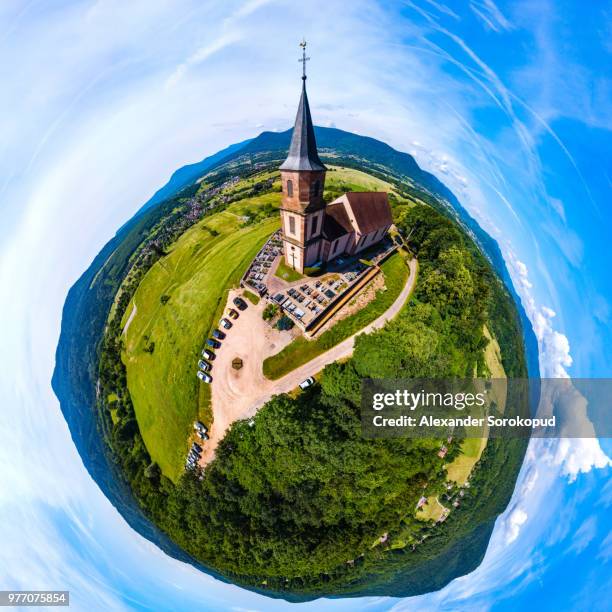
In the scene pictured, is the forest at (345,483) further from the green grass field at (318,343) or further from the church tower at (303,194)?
the church tower at (303,194)

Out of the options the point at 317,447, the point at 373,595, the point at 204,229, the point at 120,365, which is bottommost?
the point at 373,595

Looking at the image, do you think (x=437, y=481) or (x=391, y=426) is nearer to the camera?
(x=391, y=426)

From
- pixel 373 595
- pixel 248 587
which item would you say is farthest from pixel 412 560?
pixel 248 587

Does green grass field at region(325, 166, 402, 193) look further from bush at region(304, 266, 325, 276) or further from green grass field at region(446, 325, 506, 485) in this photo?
green grass field at region(446, 325, 506, 485)

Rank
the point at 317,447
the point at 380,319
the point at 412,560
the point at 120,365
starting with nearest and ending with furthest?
the point at 317,447
the point at 380,319
the point at 412,560
the point at 120,365

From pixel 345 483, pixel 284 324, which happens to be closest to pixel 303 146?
pixel 284 324

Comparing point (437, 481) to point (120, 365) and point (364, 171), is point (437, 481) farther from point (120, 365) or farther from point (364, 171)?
point (364, 171)

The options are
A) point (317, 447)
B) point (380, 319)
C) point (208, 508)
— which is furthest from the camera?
point (380, 319)

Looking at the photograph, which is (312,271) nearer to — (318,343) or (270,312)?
(270,312)
